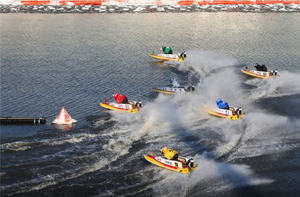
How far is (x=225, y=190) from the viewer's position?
33031 mm

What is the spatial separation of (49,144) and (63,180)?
5942mm

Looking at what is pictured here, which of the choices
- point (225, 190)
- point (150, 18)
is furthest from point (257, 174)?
point (150, 18)

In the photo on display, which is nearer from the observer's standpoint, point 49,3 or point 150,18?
point 150,18

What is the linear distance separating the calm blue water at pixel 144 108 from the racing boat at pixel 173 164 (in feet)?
1.29

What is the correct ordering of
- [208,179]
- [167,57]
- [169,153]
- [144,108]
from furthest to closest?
1. [167,57]
2. [144,108]
3. [169,153]
4. [208,179]

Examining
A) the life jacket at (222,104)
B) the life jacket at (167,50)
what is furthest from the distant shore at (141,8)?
the life jacket at (222,104)

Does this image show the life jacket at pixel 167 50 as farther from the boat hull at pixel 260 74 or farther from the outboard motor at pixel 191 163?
the outboard motor at pixel 191 163

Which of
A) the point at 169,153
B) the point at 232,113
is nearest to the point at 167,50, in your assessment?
the point at 232,113

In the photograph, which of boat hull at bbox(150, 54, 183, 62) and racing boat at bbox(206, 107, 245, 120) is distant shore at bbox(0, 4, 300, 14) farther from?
racing boat at bbox(206, 107, 245, 120)

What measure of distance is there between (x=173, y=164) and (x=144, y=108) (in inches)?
491

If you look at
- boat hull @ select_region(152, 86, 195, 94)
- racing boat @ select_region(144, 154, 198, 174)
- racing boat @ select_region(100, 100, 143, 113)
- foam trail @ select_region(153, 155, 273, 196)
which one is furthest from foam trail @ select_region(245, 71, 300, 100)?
racing boat @ select_region(144, 154, 198, 174)

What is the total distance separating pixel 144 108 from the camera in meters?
47.0

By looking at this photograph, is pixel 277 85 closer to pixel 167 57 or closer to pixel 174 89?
pixel 174 89

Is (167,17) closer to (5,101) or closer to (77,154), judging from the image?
(5,101)
